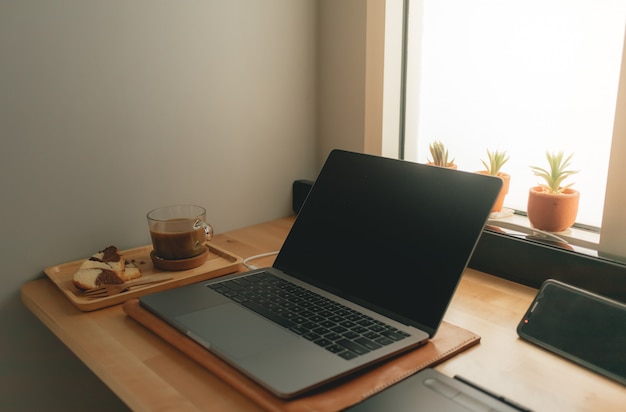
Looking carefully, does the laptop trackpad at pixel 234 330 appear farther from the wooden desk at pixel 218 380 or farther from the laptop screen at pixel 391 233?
the laptop screen at pixel 391 233

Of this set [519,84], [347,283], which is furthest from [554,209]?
[347,283]

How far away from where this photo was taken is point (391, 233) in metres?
0.95

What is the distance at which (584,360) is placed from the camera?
80 centimetres

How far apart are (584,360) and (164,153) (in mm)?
878

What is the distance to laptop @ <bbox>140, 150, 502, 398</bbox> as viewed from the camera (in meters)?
0.78

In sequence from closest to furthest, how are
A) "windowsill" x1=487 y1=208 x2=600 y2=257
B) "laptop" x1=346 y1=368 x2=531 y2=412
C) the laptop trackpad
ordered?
"laptop" x1=346 y1=368 x2=531 y2=412
the laptop trackpad
"windowsill" x1=487 y1=208 x2=600 y2=257

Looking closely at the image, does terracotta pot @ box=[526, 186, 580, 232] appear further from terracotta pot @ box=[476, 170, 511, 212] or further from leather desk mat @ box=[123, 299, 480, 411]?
leather desk mat @ box=[123, 299, 480, 411]

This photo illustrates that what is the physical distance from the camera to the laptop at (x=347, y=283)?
30.7 inches

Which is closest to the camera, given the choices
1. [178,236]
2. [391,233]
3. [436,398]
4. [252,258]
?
[436,398]

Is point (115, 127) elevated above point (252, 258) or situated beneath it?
elevated above

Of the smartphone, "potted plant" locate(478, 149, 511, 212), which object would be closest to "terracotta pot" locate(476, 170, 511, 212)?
"potted plant" locate(478, 149, 511, 212)

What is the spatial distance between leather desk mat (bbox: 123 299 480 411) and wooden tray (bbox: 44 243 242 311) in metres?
0.09

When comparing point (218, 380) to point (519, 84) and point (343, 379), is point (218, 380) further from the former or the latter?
A: point (519, 84)

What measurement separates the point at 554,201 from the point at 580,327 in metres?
0.35
